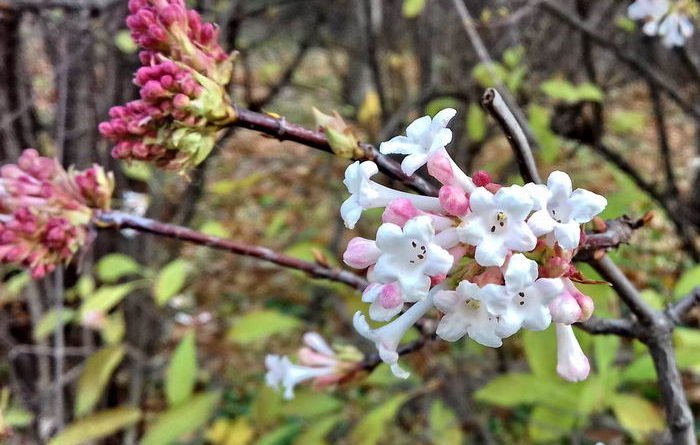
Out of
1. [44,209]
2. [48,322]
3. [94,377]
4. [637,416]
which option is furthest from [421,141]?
[48,322]

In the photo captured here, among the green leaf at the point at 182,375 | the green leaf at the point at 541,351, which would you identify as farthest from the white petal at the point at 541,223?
the green leaf at the point at 182,375

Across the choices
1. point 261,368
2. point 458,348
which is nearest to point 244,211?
point 261,368

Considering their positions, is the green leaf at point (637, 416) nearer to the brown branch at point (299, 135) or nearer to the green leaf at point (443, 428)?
the green leaf at point (443, 428)

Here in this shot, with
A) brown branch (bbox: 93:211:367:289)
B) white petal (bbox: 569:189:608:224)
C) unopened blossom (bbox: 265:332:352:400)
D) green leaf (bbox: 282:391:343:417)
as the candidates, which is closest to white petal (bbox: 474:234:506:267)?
white petal (bbox: 569:189:608:224)

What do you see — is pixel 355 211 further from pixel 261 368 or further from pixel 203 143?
pixel 261 368

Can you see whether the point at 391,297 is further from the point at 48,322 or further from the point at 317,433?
the point at 48,322

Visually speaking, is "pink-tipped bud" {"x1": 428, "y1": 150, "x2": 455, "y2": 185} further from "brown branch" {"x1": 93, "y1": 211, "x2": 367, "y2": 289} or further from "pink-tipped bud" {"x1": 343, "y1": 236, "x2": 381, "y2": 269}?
"brown branch" {"x1": 93, "y1": 211, "x2": 367, "y2": 289}
